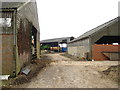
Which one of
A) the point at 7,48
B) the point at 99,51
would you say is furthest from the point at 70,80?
the point at 99,51

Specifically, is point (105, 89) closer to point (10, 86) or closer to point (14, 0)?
point (10, 86)

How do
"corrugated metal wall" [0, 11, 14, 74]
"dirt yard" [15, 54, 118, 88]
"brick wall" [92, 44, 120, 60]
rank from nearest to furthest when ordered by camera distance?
"dirt yard" [15, 54, 118, 88]
"corrugated metal wall" [0, 11, 14, 74]
"brick wall" [92, 44, 120, 60]

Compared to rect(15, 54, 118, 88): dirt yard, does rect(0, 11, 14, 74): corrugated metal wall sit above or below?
above

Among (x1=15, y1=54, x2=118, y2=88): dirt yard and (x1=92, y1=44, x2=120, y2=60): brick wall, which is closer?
(x1=15, y1=54, x2=118, y2=88): dirt yard

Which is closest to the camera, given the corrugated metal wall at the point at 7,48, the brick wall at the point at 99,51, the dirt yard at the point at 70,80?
the dirt yard at the point at 70,80

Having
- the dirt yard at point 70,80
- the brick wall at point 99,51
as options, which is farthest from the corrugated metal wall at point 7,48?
the brick wall at point 99,51

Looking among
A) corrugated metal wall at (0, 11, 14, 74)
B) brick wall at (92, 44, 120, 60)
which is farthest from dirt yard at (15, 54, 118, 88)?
brick wall at (92, 44, 120, 60)

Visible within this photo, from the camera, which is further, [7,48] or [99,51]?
[99,51]

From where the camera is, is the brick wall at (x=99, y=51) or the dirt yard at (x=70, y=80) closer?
the dirt yard at (x=70, y=80)

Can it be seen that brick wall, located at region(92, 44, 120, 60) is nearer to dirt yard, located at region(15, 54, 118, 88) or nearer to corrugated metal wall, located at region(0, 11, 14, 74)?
dirt yard, located at region(15, 54, 118, 88)

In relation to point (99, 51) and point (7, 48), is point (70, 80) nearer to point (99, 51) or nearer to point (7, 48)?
point (7, 48)

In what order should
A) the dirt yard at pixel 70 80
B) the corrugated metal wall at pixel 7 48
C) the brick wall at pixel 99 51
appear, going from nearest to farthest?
1. the dirt yard at pixel 70 80
2. the corrugated metal wall at pixel 7 48
3. the brick wall at pixel 99 51

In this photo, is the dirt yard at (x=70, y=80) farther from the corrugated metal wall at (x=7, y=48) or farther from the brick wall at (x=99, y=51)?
the brick wall at (x=99, y=51)

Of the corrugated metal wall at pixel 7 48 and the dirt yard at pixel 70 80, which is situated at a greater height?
the corrugated metal wall at pixel 7 48
